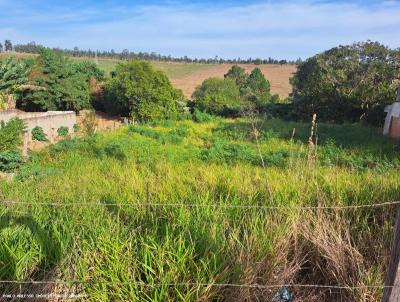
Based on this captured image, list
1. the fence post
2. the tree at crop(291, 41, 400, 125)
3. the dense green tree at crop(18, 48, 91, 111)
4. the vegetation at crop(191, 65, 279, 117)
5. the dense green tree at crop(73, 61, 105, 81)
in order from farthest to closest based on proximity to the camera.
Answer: the dense green tree at crop(73, 61, 105, 81)
the vegetation at crop(191, 65, 279, 117)
the dense green tree at crop(18, 48, 91, 111)
the tree at crop(291, 41, 400, 125)
the fence post

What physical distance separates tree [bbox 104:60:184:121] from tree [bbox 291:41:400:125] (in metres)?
8.87

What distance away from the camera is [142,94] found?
25.2 metres

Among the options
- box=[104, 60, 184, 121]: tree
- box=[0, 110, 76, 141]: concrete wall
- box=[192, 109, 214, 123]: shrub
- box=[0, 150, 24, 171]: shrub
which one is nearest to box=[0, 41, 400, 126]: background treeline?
box=[104, 60, 184, 121]: tree

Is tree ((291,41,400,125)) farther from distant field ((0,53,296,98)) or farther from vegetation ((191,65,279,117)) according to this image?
distant field ((0,53,296,98))

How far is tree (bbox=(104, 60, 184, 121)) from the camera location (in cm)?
2500

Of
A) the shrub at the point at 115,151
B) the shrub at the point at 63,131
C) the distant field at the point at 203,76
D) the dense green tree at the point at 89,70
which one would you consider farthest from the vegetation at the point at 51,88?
the distant field at the point at 203,76

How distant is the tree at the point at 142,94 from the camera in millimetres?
25000

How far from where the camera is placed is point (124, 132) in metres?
18.4

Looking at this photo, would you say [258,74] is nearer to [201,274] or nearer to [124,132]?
[124,132]

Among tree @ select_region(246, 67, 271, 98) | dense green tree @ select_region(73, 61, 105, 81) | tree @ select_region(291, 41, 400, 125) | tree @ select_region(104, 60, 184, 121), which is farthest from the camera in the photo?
tree @ select_region(246, 67, 271, 98)

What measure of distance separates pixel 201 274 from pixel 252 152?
1086 centimetres

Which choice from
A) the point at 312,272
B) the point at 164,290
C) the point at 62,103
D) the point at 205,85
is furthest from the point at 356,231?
the point at 205,85

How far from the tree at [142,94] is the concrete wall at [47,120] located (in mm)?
4517

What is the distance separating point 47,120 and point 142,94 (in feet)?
23.8
